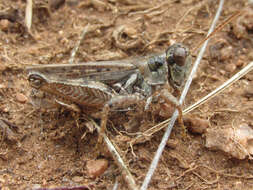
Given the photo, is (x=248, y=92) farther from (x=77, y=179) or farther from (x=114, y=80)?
(x=77, y=179)

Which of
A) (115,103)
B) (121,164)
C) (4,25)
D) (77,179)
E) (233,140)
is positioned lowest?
(77,179)

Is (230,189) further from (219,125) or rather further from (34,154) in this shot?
(34,154)

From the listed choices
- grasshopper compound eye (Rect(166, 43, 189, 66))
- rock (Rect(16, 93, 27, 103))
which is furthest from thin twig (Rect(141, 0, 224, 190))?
rock (Rect(16, 93, 27, 103))

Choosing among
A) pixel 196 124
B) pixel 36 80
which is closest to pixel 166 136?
pixel 196 124

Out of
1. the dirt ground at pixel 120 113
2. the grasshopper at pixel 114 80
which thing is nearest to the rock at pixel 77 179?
the dirt ground at pixel 120 113

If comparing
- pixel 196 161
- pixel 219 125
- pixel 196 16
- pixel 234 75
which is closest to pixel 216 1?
pixel 196 16
